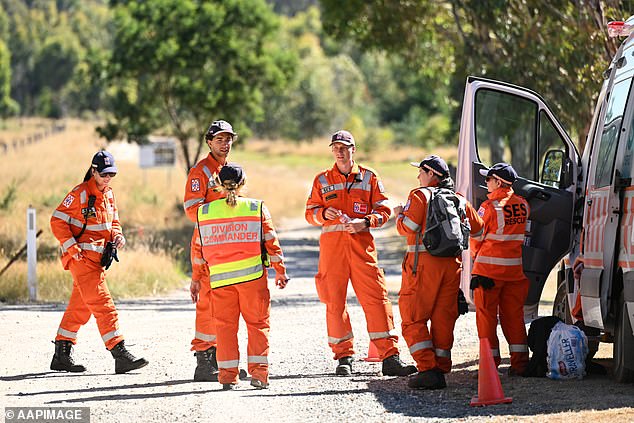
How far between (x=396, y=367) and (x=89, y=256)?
2.74m

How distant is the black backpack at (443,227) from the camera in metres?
9.03

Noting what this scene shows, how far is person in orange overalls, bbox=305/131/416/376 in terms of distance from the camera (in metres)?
9.80

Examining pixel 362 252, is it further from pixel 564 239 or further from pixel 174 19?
pixel 174 19

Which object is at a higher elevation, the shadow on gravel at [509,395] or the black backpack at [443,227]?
the black backpack at [443,227]

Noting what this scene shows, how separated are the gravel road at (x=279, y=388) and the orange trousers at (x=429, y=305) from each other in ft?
1.03

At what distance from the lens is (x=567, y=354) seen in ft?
31.2

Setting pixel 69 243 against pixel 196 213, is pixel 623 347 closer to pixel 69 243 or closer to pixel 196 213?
pixel 196 213

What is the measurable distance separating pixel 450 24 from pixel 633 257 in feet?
62.4

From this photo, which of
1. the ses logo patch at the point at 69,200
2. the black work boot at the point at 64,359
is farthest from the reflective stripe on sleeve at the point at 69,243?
the black work boot at the point at 64,359

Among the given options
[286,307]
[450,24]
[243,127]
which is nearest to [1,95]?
[243,127]

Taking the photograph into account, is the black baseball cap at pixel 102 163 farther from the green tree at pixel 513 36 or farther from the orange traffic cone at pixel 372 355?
the green tree at pixel 513 36

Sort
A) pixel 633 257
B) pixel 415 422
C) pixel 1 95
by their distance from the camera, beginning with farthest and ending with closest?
1. pixel 1 95
2. pixel 633 257
3. pixel 415 422

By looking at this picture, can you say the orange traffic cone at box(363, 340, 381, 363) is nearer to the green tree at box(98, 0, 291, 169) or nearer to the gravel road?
the gravel road

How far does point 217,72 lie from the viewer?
33.2 metres
